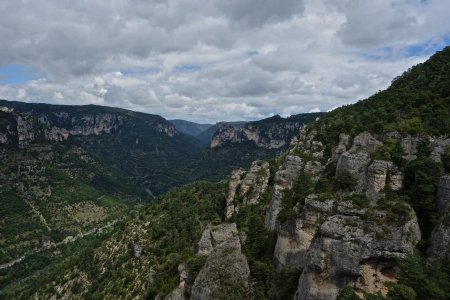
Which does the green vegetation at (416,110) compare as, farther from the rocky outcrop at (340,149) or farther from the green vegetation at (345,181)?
the green vegetation at (345,181)

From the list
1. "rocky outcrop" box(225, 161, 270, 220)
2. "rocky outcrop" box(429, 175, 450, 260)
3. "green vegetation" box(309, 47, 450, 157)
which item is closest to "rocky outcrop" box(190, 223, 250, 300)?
"rocky outcrop" box(429, 175, 450, 260)

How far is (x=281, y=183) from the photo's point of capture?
163ft

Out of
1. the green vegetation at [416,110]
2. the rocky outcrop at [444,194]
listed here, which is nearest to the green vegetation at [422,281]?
the rocky outcrop at [444,194]

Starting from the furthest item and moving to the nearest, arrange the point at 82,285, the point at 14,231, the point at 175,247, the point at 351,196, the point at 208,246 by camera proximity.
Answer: the point at 14,231 → the point at 82,285 → the point at 175,247 → the point at 208,246 → the point at 351,196

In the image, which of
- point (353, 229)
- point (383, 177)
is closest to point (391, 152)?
point (383, 177)

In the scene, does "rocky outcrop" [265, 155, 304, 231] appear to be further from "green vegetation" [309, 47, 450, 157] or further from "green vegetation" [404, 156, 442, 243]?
"green vegetation" [404, 156, 442, 243]

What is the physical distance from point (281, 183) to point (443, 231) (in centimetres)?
2487

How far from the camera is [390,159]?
3384 centimetres

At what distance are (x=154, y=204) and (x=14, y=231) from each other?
11395cm

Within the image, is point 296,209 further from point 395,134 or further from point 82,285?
point 82,285

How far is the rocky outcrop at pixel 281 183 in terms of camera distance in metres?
46.4

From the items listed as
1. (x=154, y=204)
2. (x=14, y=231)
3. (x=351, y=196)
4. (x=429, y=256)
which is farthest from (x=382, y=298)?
(x=14, y=231)

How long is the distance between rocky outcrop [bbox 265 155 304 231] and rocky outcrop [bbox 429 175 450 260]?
1943 centimetres

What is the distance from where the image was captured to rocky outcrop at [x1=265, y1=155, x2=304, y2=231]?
152ft
